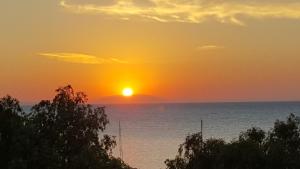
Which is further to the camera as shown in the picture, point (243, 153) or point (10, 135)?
point (243, 153)

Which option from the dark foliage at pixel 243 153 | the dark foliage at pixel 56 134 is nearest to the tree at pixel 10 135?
the dark foliage at pixel 56 134

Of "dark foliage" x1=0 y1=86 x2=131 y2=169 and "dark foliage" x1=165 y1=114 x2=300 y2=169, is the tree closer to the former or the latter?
"dark foliage" x1=0 y1=86 x2=131 y2=169

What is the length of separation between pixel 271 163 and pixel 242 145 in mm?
1561

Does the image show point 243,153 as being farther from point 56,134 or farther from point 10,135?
point 10,135

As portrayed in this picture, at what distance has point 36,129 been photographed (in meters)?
21.3

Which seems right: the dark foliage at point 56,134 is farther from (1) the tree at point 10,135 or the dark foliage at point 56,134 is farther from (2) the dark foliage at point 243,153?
(2) the dark foliage at point 243,153

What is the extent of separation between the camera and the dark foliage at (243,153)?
2794cm

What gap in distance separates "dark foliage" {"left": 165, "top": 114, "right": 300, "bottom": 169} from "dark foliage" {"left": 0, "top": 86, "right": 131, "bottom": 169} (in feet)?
26.0

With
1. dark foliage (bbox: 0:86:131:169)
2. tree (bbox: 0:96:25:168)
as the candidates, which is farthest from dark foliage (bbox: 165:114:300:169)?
tree (bbox: 0:96:25:168)

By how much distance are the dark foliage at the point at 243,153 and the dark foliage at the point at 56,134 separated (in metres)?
7.92

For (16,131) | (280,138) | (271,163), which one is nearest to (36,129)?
(16,131)

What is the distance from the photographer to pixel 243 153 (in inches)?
1096

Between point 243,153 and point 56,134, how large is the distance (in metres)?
10.0

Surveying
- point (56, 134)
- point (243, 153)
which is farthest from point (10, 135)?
point (243, 153)
